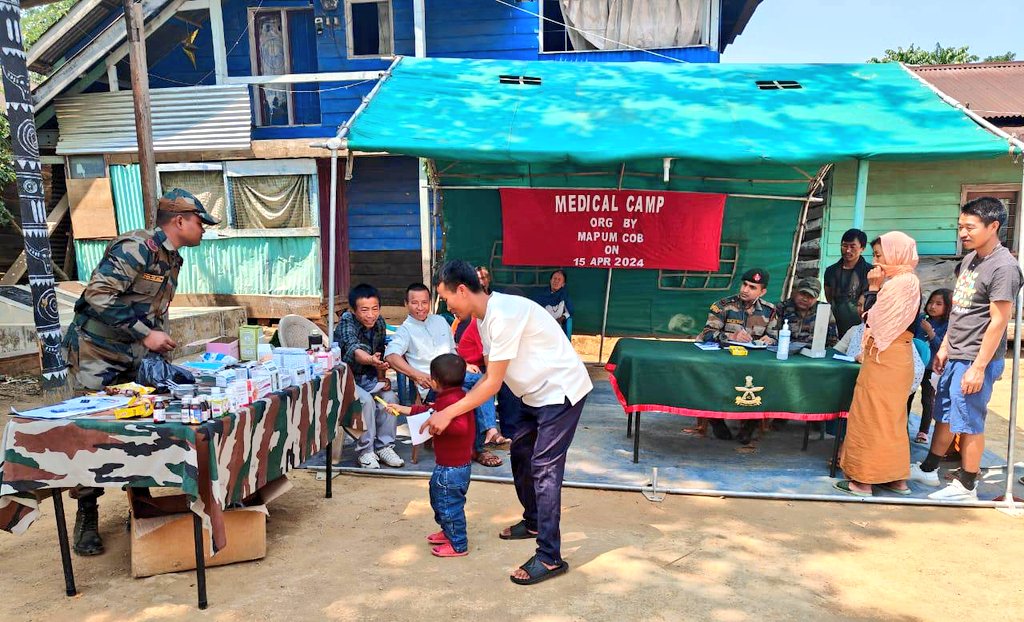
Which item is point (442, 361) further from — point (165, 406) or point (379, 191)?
point (379, 191)

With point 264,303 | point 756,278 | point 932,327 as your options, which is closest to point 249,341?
point 756,278

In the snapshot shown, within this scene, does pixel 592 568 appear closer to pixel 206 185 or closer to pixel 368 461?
pixel 368 461

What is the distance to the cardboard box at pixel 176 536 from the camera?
3.04 m

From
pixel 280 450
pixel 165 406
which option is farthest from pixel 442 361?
pixel 165 406

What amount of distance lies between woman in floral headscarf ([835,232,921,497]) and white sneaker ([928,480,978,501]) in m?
0.19

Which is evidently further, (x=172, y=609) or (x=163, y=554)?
(x=163, y=554)

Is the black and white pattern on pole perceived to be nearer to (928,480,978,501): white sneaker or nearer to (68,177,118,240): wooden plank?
(68,177,118,240): wooden plank

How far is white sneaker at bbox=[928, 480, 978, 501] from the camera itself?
412 centimetres

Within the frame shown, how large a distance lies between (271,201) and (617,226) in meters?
5.93

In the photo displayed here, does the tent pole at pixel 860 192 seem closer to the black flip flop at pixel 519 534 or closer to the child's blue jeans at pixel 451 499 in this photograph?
the black flip flop at pixel 519 534

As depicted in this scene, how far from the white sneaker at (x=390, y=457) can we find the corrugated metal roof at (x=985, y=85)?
9683 millimetres

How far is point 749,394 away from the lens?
14.6 feet

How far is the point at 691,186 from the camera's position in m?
7.18

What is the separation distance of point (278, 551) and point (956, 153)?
561 centimetres
